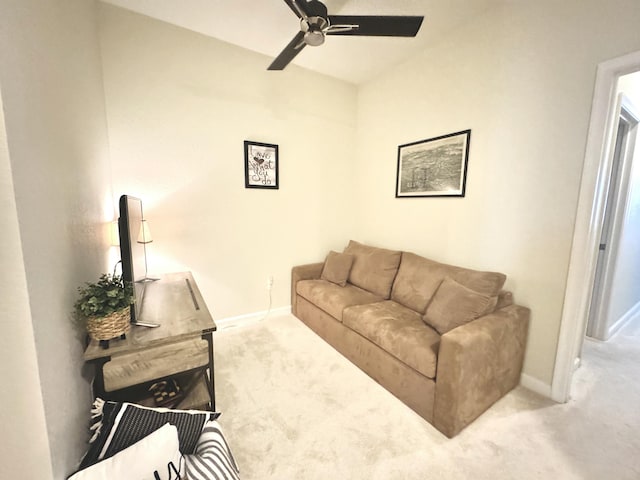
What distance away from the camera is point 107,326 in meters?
1.17

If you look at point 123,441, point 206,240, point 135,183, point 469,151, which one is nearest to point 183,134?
point 135,183

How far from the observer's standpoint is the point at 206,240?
106 inches

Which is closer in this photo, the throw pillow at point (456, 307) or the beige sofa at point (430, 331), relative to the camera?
the beige sofa at point (430, 331)

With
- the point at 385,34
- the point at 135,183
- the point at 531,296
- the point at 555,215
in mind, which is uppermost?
the point at 385,34

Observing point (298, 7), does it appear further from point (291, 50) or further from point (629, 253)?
point (629, 253)

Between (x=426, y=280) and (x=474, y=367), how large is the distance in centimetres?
90

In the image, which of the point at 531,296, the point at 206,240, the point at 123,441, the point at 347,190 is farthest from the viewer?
the point at 347,190

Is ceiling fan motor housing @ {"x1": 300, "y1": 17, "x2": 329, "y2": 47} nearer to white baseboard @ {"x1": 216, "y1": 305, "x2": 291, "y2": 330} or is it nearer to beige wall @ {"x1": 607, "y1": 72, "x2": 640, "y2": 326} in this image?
beige wall @ {"x1": 607, "y1": 72, "x2": 640, "y2": 326}

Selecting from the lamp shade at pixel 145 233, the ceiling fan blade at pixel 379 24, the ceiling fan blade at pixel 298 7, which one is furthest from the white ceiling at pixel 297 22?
A: the lamp shade at pixel 145 233

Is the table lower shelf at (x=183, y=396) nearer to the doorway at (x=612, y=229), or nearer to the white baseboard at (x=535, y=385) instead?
the white baseboard at (x=535, y=385)

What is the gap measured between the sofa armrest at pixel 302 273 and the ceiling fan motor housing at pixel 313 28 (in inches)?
86.8

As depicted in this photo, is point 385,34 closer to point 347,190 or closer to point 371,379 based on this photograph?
point 347,190

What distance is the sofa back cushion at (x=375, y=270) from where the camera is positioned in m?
2.69

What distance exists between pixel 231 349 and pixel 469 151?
2810 mm
